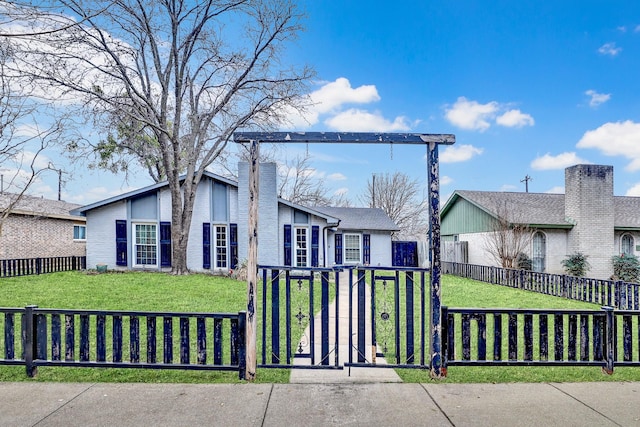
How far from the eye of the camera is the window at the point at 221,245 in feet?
53.9

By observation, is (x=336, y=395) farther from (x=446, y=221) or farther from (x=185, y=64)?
(x=446, y=221)

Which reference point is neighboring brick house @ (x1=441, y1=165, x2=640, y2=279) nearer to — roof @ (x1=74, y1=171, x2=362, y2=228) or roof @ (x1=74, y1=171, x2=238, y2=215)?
roof @ (x1=74, y1=171, x2=362, y2=228)

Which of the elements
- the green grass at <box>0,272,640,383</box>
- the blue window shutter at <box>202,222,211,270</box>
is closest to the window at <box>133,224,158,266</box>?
the green grass at <box>0,272,640,383</box>

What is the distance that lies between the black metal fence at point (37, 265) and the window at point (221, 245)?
6.42 meters

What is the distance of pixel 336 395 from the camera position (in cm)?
379

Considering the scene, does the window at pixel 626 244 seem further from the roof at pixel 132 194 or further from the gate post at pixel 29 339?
the gate post at pixel 29 339

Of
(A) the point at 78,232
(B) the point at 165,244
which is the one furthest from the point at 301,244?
(A) the point at 78,232

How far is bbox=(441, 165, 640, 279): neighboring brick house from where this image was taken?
15.8 m

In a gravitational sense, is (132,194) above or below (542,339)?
above

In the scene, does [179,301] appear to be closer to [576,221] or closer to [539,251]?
[539,251]

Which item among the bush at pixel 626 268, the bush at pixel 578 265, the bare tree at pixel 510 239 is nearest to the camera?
the bush at pixel 626 268

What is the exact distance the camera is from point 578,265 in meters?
15.8

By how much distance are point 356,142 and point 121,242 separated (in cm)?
1512

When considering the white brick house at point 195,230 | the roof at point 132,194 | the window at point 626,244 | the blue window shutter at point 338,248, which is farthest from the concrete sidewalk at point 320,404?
the blue window shutter at point 338,248
